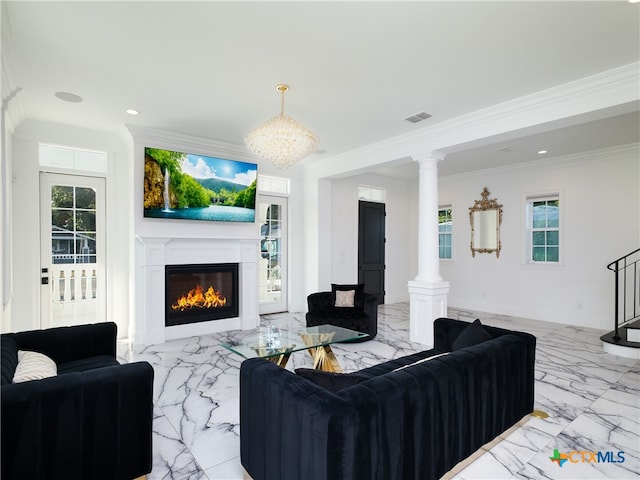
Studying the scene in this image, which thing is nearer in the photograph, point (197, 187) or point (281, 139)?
point (281, 139)

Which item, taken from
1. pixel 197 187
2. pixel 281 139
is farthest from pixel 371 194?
pixel 281 139

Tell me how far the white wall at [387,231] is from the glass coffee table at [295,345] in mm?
3018

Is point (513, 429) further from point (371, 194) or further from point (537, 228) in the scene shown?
point (371, 194)

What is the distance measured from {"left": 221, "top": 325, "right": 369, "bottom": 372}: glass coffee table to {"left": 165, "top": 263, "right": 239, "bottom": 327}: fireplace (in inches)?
78.0

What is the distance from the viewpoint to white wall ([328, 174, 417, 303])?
22.3ft

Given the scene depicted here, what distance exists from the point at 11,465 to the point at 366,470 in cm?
152

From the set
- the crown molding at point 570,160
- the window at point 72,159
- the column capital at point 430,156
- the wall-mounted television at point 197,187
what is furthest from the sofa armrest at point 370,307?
the window at point 72,159

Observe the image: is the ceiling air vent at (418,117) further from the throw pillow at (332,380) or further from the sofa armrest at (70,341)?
the sofa armrest at (70,341)

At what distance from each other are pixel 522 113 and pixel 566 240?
331 centimetres


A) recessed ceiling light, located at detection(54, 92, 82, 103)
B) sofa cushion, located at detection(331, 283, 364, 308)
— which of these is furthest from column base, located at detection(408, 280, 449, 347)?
recessed ceiling light, located at detection(54, 92, 82, 103)

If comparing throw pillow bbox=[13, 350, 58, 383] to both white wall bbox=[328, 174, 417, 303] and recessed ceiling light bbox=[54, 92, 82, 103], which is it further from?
white wall bbox=[328, 174, 417, 303]

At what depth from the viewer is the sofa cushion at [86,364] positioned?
2.52 meters

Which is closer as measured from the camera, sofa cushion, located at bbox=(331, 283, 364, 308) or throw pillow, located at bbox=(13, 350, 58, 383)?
throw pillow, located at bbox=(13, 350, 58, 383)

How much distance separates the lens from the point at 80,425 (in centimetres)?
166
